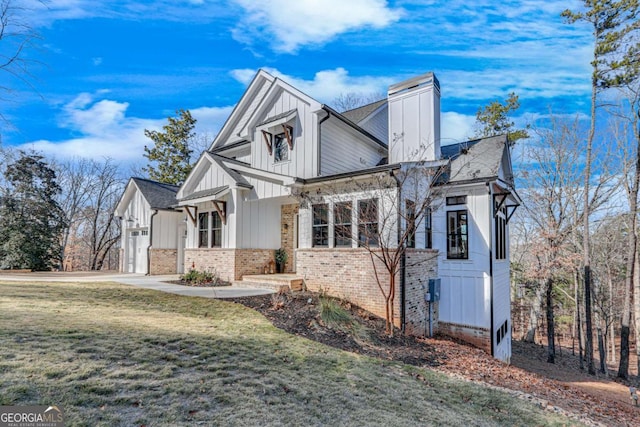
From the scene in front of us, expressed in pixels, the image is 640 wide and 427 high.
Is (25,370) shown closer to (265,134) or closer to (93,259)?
(265,134)

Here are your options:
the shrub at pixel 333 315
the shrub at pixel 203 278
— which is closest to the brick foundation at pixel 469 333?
the shrub at pixel 333 315

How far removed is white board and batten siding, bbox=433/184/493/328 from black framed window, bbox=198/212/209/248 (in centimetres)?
914

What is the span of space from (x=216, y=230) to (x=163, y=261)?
555cm

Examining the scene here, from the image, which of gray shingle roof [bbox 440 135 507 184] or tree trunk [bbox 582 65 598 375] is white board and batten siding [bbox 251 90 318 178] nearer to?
gray shingle roof [bbox 440 135 507 184]

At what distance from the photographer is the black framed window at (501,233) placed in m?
11.9

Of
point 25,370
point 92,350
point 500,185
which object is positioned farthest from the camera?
point 500,185

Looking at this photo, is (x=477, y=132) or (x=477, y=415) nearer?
(x=477, y=415)

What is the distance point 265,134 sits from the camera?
13492mm

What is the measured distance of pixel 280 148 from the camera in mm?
13297

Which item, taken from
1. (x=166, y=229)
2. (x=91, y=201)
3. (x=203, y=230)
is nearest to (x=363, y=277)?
(x=203, y=230)

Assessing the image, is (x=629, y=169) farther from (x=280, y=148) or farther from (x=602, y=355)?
(x=280, y=148)

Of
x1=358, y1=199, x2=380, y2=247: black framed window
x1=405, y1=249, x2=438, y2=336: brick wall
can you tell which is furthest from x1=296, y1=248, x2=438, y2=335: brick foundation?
x1=358, y1=199, x2=380, y2=247: black framed window

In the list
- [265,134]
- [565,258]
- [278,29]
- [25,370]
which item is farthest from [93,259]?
[565,258]

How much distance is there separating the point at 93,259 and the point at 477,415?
3065 centimetres
